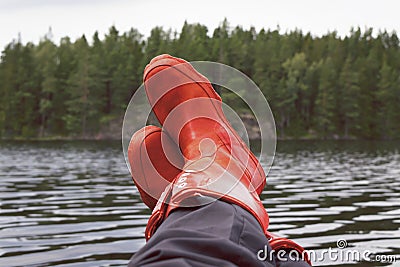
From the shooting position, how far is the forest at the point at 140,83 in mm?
66062

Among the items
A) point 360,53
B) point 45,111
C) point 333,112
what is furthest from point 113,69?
point 360,53

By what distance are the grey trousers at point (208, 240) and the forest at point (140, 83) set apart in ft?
196

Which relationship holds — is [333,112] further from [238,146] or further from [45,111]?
[238,146]

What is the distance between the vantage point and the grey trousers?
4.68 ft

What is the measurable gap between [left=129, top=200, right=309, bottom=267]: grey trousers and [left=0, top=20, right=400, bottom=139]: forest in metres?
59.8

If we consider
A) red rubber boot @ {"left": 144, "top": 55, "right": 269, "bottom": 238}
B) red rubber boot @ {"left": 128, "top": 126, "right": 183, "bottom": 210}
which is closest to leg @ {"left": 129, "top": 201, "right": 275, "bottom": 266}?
red rubber boot @ {"left": 144, "top": 55, "right": 269, "bottom": 238}

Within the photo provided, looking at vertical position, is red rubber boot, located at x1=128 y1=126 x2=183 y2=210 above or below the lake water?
above

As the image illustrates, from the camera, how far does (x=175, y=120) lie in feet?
8.28

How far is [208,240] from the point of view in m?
1.49
